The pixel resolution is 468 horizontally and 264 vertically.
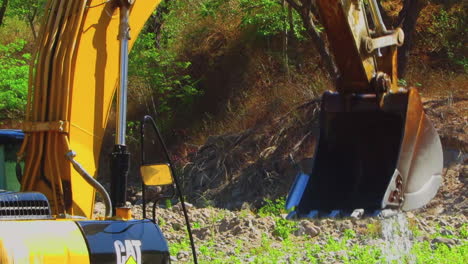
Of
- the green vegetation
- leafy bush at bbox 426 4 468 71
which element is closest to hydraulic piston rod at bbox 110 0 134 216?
the green vegetation

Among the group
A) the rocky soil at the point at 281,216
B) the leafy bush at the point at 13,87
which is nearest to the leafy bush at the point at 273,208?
the rocky soil at the point at 281,216

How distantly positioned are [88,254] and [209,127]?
69.5 ft

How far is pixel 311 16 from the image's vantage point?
821 inches

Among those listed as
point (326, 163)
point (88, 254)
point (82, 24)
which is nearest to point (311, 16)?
point (326, 163)

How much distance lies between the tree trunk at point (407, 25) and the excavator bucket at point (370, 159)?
12442mm

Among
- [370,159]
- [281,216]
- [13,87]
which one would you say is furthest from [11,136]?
[13,87]

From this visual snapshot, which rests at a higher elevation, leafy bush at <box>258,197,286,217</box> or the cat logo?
the cat logo

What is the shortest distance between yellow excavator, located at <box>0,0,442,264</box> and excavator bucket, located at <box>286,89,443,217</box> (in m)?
0.01

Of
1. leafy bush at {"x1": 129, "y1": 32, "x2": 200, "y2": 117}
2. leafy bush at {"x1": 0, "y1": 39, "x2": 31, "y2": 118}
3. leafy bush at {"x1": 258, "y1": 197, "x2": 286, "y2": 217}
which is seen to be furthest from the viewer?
leafy bush at {"x1": 129, "y1": 32, "x2": 200, "y2": 117}

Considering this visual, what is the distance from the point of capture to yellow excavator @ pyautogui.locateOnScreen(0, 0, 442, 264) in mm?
4977

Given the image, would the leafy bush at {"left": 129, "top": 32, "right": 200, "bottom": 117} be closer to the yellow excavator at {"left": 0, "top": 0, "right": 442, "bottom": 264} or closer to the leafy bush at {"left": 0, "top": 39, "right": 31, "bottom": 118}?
the leafy bush at {"left": 0, "top": 39, "right": 31, "bottom": 118}

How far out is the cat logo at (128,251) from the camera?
4941mm

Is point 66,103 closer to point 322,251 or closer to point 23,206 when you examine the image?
point 23,206

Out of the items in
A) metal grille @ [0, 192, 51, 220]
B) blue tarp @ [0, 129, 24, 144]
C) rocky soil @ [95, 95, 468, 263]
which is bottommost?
rocky soil @ [95, 95, 468, 263]
